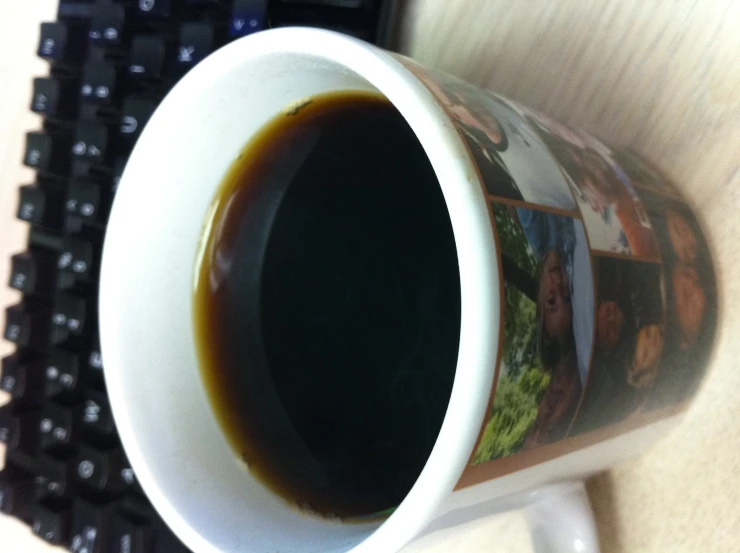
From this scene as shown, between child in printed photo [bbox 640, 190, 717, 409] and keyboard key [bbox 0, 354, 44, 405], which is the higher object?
child in printed photo [bbox 640, 190, 717, 409]

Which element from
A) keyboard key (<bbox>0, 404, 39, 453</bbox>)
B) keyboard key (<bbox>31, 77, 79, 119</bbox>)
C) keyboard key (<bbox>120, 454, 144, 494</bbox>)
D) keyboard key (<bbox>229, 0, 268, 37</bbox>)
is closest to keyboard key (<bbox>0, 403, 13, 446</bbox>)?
keyboard key (<bbox>0, 404, 39, 453</bbox>)

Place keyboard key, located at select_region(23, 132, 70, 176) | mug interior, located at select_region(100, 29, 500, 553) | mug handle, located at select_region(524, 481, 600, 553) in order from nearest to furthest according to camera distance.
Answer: mug interior, located at select_region(100, 29, 500, 553) < mug handle, located at select_region(524, 481, 600, 553) < keyboard key, located at select_region(23, 132, 70, 176)

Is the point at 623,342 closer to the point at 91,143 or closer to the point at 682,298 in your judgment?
the point at 682,298

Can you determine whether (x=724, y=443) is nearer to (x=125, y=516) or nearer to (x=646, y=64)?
(x=646, y=64)

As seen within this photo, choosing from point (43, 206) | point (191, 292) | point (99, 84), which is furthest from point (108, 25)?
point (191, 292)

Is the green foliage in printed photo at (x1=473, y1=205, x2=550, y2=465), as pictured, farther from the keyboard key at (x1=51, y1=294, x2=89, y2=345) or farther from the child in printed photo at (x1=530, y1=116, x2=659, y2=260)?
the keyboard key at (x1=51, y1=294, x2=89, y2=345)

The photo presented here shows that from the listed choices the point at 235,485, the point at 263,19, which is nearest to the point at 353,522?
the point at 235,485
